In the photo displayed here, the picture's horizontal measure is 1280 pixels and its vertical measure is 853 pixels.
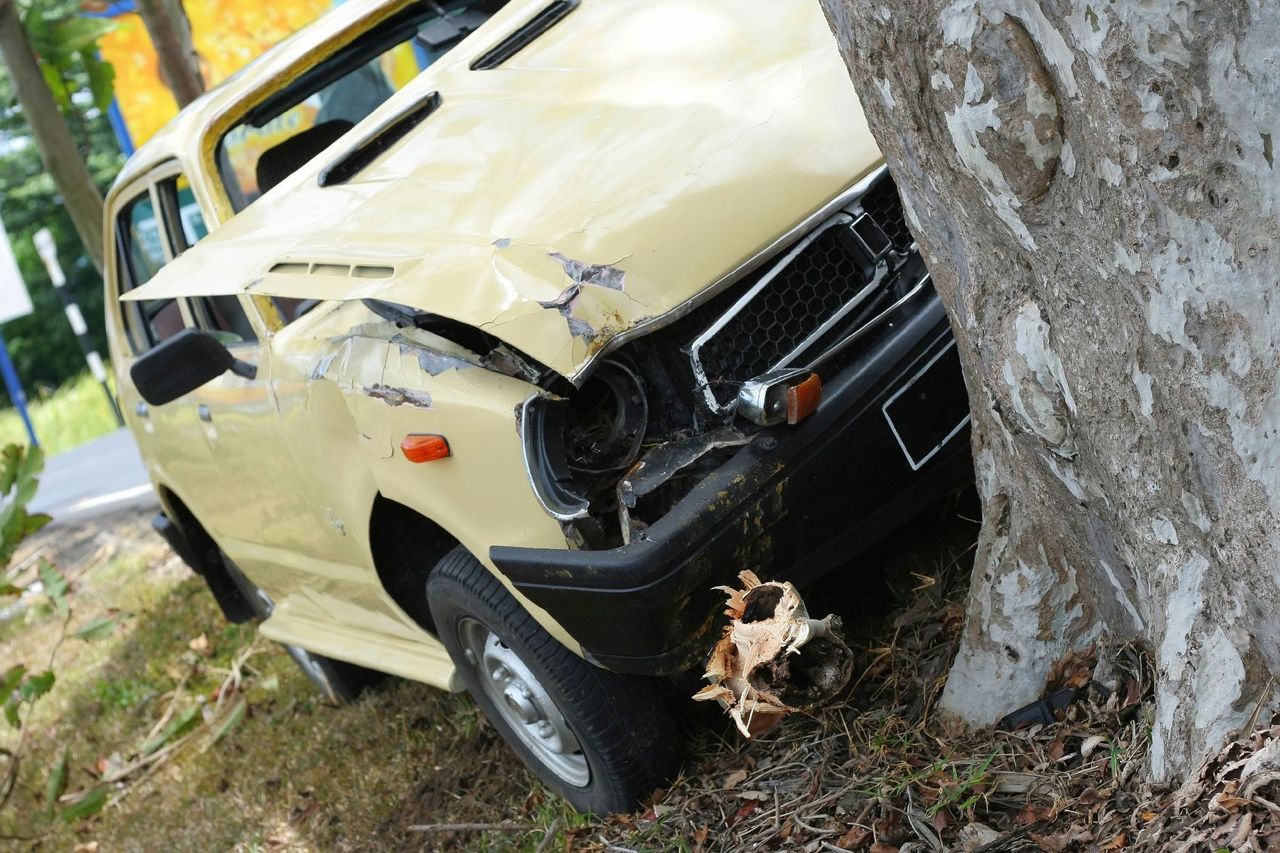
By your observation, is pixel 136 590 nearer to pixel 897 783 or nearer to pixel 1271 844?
pixel 897 783

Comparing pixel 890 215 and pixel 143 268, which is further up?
pixel 143 268

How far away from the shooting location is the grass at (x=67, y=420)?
666 inches

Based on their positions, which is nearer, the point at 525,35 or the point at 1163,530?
the point at 1163,530

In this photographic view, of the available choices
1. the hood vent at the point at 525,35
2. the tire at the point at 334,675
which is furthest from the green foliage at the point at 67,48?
the hood vent at the point at 525,35

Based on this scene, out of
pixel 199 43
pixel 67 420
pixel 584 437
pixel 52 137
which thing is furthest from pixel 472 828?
pixel 67 420

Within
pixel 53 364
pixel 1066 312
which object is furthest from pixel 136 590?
pixel 53 364

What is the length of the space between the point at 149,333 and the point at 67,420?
13.8m

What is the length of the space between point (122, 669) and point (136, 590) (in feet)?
3.43

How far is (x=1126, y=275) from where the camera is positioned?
6.81 ft

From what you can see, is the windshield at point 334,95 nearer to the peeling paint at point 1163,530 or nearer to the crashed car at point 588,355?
the crashed car at point 588,355

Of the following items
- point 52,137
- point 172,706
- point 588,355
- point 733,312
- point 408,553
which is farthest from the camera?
point 52,137

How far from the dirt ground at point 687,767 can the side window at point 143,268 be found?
1197mm

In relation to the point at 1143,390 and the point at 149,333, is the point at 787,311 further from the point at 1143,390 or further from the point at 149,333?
the point at 149,333

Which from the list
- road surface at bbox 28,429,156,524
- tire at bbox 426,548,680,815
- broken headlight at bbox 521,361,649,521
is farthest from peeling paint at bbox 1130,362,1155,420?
road surface at bbox 28,429,156,524
